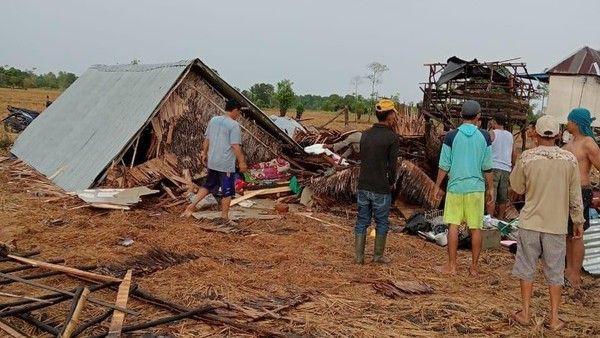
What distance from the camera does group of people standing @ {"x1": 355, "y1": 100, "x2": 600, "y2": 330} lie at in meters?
4.62

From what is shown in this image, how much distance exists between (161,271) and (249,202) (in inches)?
181

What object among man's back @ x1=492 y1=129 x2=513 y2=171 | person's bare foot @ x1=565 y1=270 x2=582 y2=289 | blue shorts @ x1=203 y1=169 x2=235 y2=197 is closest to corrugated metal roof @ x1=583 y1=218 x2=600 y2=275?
person's bare foot @ x1=565 y1=270 x2=582 y2=289

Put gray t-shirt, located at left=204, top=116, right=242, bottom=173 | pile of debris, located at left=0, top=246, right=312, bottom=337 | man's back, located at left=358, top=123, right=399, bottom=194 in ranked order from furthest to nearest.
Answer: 1. gray t-shirt, located at left=204, top=116, right=242, bottom=173
2. man's back, located at left=358, top=123, right=399, bottom=194
3. pile of debris, located at left=0, top=246, right=312, bottom=337

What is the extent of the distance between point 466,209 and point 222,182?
12.1 ft

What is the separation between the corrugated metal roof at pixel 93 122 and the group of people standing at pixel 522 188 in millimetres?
5371

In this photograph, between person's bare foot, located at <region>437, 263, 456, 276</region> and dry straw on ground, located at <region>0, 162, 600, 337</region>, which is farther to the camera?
person's bare foot, located at <region>437, 263, 456, 276</region>

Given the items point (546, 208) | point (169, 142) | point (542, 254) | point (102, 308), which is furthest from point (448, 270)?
point (169, 142)

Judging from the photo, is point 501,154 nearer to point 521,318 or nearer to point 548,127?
point 548,127

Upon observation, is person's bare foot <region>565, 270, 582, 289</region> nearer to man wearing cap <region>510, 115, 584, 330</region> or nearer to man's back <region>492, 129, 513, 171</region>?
man wearing cap <region>510, 115, 584, 330</region>

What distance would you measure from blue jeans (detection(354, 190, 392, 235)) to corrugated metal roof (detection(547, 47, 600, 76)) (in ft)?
78.9

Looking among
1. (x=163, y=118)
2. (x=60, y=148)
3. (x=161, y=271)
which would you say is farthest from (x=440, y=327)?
(x=60, y=148)

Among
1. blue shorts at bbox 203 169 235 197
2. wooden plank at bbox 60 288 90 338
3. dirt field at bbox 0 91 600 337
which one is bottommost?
dirt field at bbox 0 91 600 337

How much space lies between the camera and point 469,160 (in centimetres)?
613

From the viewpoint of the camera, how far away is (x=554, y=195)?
462 centimetres
